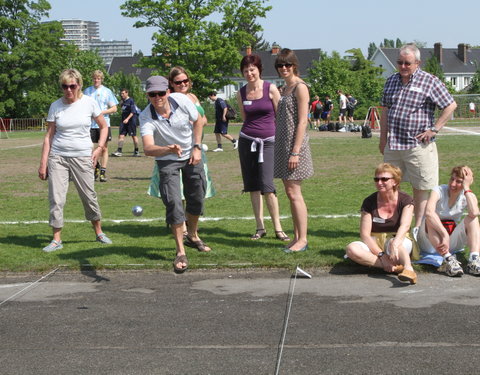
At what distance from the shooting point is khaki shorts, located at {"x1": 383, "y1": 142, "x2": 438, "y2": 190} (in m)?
7.36

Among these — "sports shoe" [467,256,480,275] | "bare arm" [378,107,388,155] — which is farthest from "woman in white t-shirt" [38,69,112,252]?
"sports shoe" [467,256,480,275]

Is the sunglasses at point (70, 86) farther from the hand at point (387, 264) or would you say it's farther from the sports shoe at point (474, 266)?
the sports shoe at point (474, 266)

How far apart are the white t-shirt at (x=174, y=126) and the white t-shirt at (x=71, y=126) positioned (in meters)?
1.15

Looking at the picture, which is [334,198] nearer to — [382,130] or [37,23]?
[382,130]

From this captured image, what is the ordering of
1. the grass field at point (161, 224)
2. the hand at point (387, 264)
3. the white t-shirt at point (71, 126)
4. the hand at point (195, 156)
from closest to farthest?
the hand at point (387, 264) → the hand at point (195, 156) → the grass field at point (161, 224) → the white t-shirt at point (71, 126)

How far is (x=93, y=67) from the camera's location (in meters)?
90.6

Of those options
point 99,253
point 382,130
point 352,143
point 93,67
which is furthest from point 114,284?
point 93,67

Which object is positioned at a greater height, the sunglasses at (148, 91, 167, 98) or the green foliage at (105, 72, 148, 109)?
the green foliage at (105, 72, 148, 109)

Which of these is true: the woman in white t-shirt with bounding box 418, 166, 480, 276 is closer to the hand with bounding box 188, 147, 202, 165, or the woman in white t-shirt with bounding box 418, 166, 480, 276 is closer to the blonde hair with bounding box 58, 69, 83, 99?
the hand with bounding box 188, 147, 202, 165

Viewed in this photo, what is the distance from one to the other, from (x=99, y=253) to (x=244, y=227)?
6.39 ft

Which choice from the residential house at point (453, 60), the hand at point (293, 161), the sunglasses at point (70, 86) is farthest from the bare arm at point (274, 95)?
the residential house at point (453, 60)

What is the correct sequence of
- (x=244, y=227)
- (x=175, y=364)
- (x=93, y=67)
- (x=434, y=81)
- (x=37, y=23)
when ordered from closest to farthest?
(x=175, y=364) < (x=434, y=81) < (x=244, y=227) < (x=37, y=23) < (x=93, y=67)

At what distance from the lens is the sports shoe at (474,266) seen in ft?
20.9

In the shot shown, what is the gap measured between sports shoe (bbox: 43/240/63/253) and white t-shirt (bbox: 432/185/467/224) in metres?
3.78
